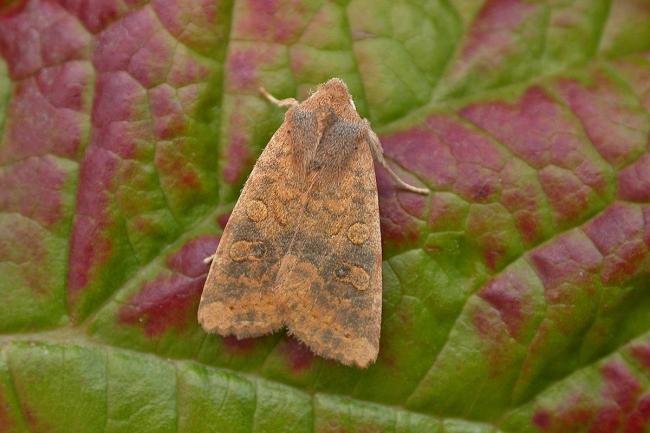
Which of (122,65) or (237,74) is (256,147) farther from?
(122,65)

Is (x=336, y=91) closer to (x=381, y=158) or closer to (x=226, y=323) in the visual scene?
(x=381, y=158)

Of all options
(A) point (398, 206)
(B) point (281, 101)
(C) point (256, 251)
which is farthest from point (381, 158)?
(C) point (256, 251)

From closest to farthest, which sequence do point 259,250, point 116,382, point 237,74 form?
1. point 116,382
2. point 237,74
3. point 259,250

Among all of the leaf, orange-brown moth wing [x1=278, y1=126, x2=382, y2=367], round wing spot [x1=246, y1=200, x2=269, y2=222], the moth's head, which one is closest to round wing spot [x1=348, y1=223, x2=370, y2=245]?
orange-brown moth wing [x1=278, y1=126, x2=382, y2=367]

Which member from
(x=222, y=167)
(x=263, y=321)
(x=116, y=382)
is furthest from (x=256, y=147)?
(x=116, y=382)

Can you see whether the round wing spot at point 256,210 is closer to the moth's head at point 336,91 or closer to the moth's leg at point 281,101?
the moth's leg at point 281,101

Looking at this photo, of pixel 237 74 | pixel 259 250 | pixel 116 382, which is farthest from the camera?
pixel 259 250

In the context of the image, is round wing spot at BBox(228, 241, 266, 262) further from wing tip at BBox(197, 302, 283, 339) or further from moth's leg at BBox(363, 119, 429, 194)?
moth's leg at BBox(363, 119, 429, 194)

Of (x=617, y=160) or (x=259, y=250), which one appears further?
(x=259, y=250)
